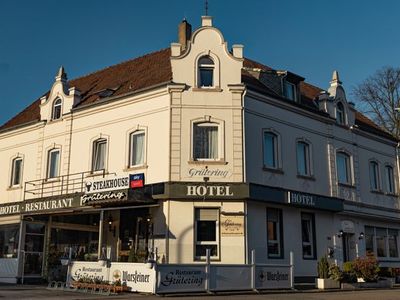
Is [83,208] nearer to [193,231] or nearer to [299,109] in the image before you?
[193,231]

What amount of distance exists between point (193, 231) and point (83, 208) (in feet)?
16.7

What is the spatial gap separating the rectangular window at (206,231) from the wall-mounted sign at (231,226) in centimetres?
27

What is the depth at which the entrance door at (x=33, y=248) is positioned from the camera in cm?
2472

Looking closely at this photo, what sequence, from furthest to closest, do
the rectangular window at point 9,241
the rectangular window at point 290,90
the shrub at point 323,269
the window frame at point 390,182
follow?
the window frame at point 390,182 < the rectangular window at point 290,90 < the rectangular window at point 9,241 < the shrub at point 323,269

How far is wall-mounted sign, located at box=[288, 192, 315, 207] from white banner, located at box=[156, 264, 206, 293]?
22.0 ft

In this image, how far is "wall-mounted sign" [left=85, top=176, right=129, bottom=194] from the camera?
2070cm

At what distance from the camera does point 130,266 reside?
1786 cm

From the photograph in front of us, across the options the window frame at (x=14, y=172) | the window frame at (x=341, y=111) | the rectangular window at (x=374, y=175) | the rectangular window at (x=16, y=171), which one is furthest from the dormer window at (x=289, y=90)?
the rectangular window at (x=16, y=171)

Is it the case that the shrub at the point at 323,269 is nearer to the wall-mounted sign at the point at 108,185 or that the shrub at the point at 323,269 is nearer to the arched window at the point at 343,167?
the arched window at the point at 343,167

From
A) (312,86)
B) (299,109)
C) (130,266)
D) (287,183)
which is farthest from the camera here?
(312,86)

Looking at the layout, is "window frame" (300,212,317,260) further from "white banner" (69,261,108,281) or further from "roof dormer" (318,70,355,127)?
"white banner" (69,261,108,281)

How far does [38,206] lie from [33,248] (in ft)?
7.56

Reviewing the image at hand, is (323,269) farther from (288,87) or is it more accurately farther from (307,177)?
(288,87)

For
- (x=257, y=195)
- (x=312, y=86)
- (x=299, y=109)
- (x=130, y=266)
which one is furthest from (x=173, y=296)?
(x=312, y=86)
